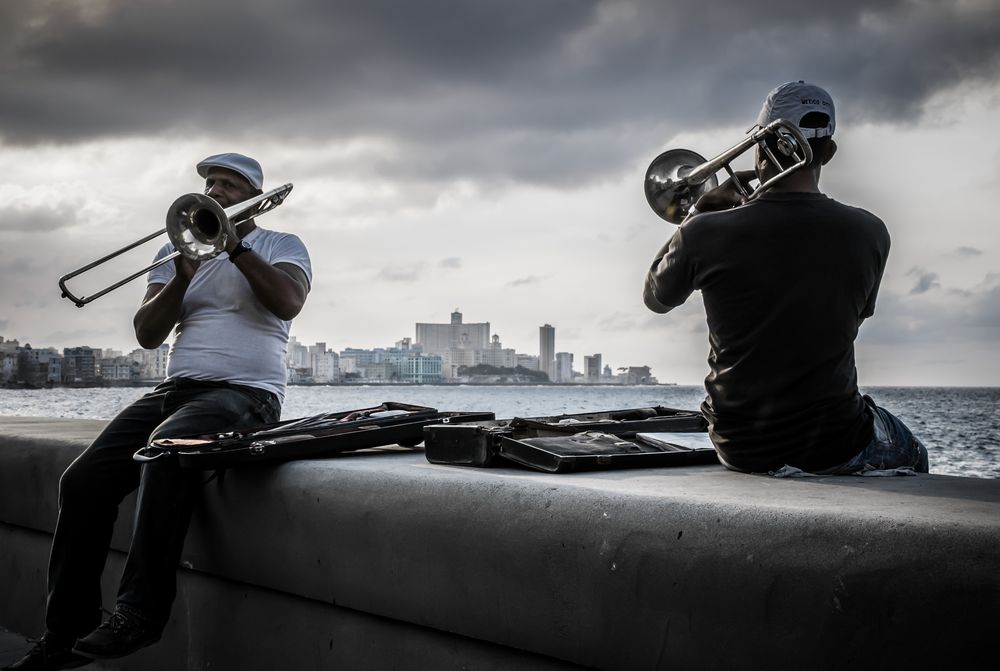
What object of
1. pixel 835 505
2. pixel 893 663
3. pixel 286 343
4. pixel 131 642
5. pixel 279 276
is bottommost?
pixel 131 642

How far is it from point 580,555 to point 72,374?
55577 millimetres

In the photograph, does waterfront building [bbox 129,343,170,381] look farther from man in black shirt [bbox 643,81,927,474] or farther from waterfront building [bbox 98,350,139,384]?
waterfront building [bbox 98,350,139,384]

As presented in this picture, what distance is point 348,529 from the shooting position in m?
2.66

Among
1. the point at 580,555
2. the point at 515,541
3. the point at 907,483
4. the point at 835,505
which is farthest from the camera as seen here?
the point at 907,483

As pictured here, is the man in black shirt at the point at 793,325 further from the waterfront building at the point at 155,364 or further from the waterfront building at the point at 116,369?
the waterfront building at the point at 116,369

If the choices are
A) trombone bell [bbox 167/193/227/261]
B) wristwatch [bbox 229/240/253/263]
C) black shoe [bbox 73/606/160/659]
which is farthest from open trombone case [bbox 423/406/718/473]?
trombone bell [bbox 167/193/227/261]

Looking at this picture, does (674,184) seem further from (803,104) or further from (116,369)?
(116,369)

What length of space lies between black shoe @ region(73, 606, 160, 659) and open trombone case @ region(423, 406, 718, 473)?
984mm

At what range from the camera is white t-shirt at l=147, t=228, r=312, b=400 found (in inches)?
149

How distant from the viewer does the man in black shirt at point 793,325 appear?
2627mm

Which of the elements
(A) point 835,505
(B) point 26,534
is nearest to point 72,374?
(B) point 26,534

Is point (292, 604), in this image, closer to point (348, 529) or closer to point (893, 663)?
point (348, 529)

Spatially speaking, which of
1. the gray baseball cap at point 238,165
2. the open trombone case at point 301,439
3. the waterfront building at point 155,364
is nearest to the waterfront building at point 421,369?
the waterfront building at point 155,364

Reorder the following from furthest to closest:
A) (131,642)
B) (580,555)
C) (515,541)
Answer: (131,642), (515,541), (580,555)
